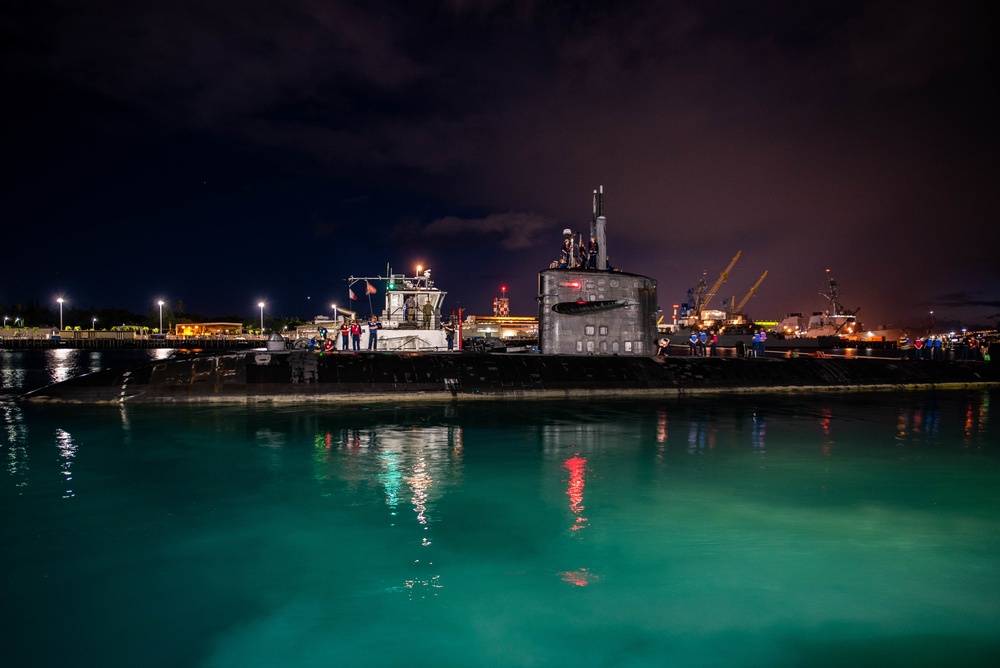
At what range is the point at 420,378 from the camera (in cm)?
2012

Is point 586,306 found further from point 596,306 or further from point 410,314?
point 410,314

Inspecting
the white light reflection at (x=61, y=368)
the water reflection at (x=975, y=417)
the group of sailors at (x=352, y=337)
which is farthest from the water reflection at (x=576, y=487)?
the white light reflection at (x=61, y=368)

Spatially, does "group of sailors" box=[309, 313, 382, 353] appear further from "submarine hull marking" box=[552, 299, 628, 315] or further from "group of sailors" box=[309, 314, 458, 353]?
"submarine hull marking" box=[552, 299, 628, 315]

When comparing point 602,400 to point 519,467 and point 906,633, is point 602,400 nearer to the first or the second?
point 519,467

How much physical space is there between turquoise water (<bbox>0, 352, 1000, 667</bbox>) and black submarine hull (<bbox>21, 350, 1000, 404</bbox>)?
5.15 metres

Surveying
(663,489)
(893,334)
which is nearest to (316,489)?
(663,489)

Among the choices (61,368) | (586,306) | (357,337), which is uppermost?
(586,306)

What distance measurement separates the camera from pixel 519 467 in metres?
10.9

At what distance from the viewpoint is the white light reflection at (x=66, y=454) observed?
9.35 metres

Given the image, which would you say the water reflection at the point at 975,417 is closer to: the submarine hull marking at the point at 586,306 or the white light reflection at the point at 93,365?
the submarine hull marking at the point at 586,306

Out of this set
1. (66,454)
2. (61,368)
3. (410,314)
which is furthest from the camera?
(61,368)

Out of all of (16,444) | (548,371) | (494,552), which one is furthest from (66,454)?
(548,371)

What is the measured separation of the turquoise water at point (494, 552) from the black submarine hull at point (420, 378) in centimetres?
515

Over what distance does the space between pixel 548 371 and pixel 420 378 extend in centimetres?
431
